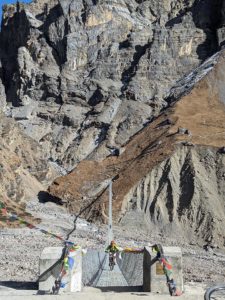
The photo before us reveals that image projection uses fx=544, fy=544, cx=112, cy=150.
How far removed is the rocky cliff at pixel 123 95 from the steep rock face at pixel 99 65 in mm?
177

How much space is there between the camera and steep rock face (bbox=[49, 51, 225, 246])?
38.8m

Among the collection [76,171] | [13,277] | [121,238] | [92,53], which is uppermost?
[92,53]

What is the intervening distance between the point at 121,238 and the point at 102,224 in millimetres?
5891

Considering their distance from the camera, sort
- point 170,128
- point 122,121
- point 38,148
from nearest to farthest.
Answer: point 170,128
point 38,148
point 122,121

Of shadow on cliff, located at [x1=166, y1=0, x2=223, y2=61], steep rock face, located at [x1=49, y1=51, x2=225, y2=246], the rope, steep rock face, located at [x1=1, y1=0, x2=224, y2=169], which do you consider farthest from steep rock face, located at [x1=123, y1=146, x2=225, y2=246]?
shadow on cliff, located at [x1=166, y1=0, x2=223, y2=61]

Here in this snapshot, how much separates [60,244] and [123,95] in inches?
2062

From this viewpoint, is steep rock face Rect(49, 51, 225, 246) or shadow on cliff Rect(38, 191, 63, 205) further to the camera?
shadow on cliff Rect(38, 191, 63, 205)

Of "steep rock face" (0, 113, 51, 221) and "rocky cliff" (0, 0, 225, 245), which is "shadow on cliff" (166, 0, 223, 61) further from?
"steep rock face" (0, 113, 51, 221)

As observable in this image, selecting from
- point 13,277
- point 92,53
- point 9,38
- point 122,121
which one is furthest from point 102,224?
point 9,38

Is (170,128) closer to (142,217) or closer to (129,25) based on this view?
(142,217)

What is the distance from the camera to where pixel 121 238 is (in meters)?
33.6

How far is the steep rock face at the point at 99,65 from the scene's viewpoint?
75188 millimetres

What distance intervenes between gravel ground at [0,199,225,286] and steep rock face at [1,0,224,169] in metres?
28.8

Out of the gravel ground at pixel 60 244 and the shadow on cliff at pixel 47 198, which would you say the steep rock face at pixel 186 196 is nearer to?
the gravel ground at pixel 60 244
